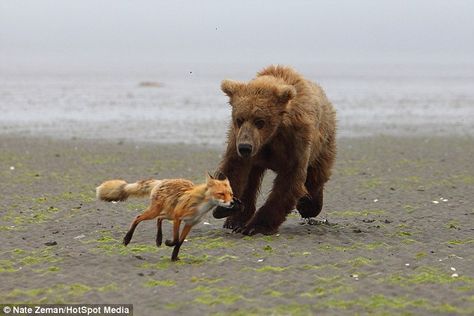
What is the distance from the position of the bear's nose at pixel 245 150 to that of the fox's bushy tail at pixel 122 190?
107 centimetres

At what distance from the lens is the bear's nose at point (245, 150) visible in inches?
372

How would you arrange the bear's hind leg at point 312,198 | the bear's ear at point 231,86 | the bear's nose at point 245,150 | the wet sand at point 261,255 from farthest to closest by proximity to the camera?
the bear's hind leg at point 312,198 → the bear's ear at point 231,86 → the bear's nose at point 245,150 → the wet sand at point 261,255

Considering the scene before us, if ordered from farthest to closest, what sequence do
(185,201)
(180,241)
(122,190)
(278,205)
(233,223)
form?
(233,223)
(278,205)
(122,190)
(180,241)
(185,201)

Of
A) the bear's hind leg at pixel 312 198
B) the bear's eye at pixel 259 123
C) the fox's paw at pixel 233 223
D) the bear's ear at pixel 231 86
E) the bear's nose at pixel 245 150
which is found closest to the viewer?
the bear's nose at pixel 245 150

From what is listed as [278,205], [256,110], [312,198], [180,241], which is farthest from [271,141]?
[180,241]

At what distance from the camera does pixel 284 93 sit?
9836 millimetres

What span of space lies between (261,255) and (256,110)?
5.81 ft

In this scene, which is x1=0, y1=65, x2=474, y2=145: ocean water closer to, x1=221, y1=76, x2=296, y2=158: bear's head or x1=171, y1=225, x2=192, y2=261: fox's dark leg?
x1=221, y1=76, x2=296, y2=158: bear's head

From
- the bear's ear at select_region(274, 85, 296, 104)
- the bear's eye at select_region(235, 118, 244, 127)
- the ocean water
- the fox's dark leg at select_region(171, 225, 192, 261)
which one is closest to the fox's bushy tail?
the fox's dark leg at select_region(171, 225, 192, 261)

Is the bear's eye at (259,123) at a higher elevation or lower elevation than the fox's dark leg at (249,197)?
higher

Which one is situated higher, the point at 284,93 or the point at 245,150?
the point at 284,93

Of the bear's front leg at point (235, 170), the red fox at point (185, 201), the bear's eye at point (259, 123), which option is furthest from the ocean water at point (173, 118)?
the red fox at point (185, 201)

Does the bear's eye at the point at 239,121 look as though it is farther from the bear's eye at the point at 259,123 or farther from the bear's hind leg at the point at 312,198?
the bear's hind leg at the point at 312,198

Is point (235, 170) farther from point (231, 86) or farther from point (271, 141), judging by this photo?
point (231, 86)
